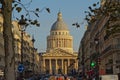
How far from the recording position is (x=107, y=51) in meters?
90.7

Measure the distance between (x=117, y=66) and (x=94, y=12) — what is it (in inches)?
2239

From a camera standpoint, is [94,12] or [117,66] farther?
[117,66]

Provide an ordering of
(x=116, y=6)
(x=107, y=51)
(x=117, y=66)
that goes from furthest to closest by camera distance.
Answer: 1. (x=107, y=51)
2. (x=117, y=66)
3. (x=116, y=6)

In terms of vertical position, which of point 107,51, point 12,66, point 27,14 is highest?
point 107,51

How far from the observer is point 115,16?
61.8 ft

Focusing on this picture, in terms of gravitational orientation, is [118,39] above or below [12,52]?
above

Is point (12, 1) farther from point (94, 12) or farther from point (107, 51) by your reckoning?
point (107, 51)

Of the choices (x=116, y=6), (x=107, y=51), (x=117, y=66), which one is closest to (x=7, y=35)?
(x=116, y=6)

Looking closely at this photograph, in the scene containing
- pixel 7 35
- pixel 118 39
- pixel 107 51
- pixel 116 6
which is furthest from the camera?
pixel 107 51

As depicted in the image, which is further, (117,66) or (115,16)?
(117,66)

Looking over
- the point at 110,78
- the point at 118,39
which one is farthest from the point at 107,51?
the point at 110,78

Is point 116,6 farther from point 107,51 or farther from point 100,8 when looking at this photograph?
point 107,51

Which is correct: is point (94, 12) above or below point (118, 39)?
below

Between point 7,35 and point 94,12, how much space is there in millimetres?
5517
